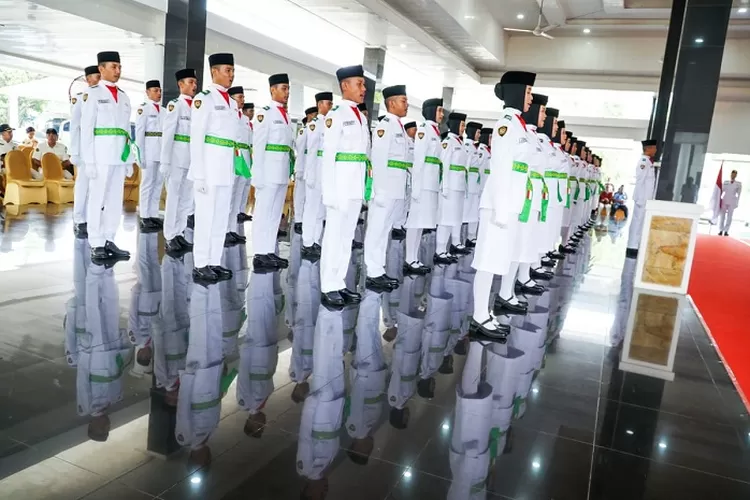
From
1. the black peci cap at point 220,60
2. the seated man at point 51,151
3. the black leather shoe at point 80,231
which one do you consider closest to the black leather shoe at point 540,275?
the black peci cap at point 220,60

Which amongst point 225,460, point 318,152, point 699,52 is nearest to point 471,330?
point 225,460

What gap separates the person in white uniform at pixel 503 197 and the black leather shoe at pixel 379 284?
1069 millimetres

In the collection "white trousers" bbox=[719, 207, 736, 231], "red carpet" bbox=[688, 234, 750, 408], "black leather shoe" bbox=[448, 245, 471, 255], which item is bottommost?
"red carpet" bbox=[688, 234, 750, 408]

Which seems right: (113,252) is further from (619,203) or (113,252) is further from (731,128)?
(731,128)

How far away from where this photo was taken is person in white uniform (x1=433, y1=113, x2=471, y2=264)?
269 inches

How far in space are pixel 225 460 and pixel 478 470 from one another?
0.94 m

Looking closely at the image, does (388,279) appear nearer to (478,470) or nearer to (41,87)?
(478,470)

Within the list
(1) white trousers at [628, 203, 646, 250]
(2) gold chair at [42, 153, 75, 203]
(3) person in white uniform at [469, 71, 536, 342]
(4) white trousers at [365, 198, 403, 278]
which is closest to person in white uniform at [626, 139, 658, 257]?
(1) white trousers at [628, 203, 646, 250]

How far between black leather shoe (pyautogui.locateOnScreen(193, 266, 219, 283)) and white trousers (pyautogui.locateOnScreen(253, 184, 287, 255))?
86 cm

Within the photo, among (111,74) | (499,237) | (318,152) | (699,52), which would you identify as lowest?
(499,237)

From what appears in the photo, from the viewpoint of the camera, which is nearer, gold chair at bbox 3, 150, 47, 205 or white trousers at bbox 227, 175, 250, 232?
white trousers at bbox 227, 175, 250, 232

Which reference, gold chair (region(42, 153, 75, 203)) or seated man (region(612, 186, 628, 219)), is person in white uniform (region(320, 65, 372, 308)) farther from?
seated man (region(612, 186, 628, 219))

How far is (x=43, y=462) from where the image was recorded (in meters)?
1.96

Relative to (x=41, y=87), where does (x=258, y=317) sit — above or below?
below
